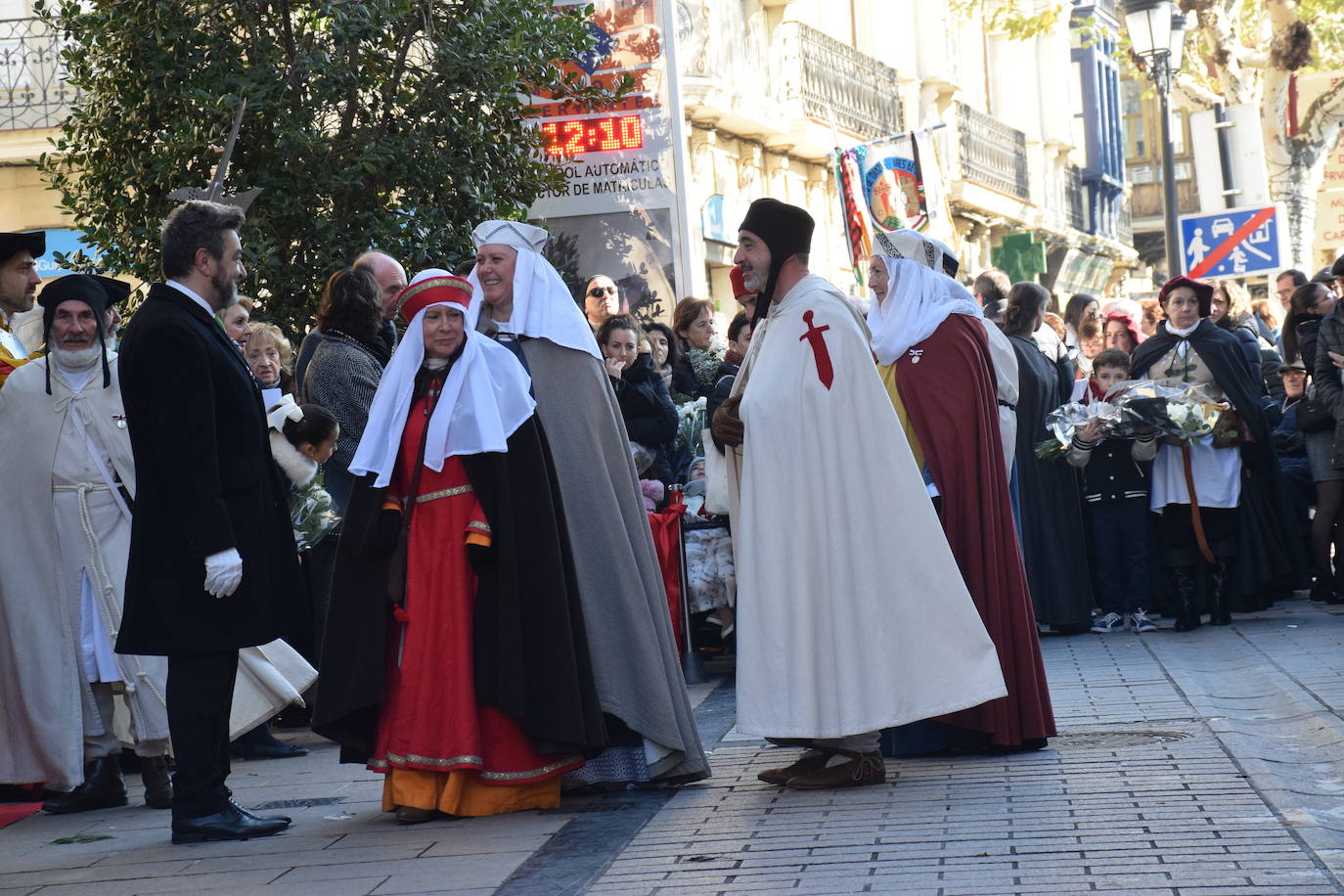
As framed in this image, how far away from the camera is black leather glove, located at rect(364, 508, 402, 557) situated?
6.52 meters

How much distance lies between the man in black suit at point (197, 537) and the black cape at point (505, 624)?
0.27m

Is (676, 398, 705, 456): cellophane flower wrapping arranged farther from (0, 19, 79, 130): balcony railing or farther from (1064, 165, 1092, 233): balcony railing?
(1064, 165, 1092, 233): balcony railing

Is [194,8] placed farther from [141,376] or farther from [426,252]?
[141,376]

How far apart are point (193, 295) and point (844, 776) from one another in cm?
278

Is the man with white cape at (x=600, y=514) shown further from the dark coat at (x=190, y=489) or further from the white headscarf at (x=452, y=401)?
the dark coat at (x=190, y=489)

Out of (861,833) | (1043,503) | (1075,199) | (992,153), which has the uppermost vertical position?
(1075,199)

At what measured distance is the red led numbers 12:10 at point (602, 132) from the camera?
1491cm

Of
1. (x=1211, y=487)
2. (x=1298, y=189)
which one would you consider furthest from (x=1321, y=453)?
(x=1298, y=189)

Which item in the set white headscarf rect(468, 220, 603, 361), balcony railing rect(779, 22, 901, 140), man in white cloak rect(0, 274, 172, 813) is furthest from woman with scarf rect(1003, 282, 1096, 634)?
balcony railing rect(779, 22, 901, 140)

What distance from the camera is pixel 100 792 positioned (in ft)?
24.1

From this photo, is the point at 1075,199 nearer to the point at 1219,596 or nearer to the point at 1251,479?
the point at 1251,479

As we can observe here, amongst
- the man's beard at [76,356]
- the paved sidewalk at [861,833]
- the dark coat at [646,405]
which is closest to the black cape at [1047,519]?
the dark coat at [646,405]

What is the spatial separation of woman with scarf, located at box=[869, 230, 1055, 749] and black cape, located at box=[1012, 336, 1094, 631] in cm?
392

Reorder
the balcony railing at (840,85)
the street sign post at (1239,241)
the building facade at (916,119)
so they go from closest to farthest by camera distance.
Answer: the street sign post at (1239,241)
the building facade at (916,119)
the balcony railing at (840,85)
